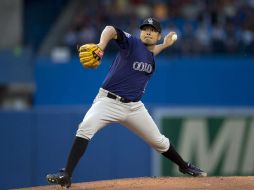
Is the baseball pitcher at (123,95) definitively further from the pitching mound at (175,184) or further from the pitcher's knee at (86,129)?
the pitching mound at (175,184)

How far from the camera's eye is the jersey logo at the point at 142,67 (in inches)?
260

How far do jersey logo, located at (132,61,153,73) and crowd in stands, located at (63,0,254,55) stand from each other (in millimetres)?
6920

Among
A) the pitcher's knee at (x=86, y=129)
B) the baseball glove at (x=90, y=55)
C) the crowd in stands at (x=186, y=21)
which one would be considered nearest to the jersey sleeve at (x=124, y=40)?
the baseball glove at (x=90, y=55)

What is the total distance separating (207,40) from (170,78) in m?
1.23

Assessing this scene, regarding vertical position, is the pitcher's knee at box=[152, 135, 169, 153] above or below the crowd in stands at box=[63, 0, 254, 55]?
below

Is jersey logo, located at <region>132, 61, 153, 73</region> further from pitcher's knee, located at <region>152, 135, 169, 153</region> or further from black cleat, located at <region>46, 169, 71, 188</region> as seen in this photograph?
black cleat, located at <region>46, 169, 71, 188</region>

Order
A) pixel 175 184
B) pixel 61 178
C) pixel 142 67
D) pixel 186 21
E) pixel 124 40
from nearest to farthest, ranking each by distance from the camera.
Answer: pixel 61 178 < pixel 124 40 < pixel 142 67 < pixel 175 184 < pixel 186 21

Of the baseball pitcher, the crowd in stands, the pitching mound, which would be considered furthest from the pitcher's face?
the crowd in stands

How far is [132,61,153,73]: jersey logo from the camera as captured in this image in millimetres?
6613

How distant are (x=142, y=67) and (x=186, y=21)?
7869mm

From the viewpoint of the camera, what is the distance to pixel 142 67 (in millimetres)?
6668

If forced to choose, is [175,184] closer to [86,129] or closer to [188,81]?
[86,129]

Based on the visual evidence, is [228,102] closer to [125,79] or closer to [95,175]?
[95,175]

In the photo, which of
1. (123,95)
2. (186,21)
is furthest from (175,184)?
(186,21)
